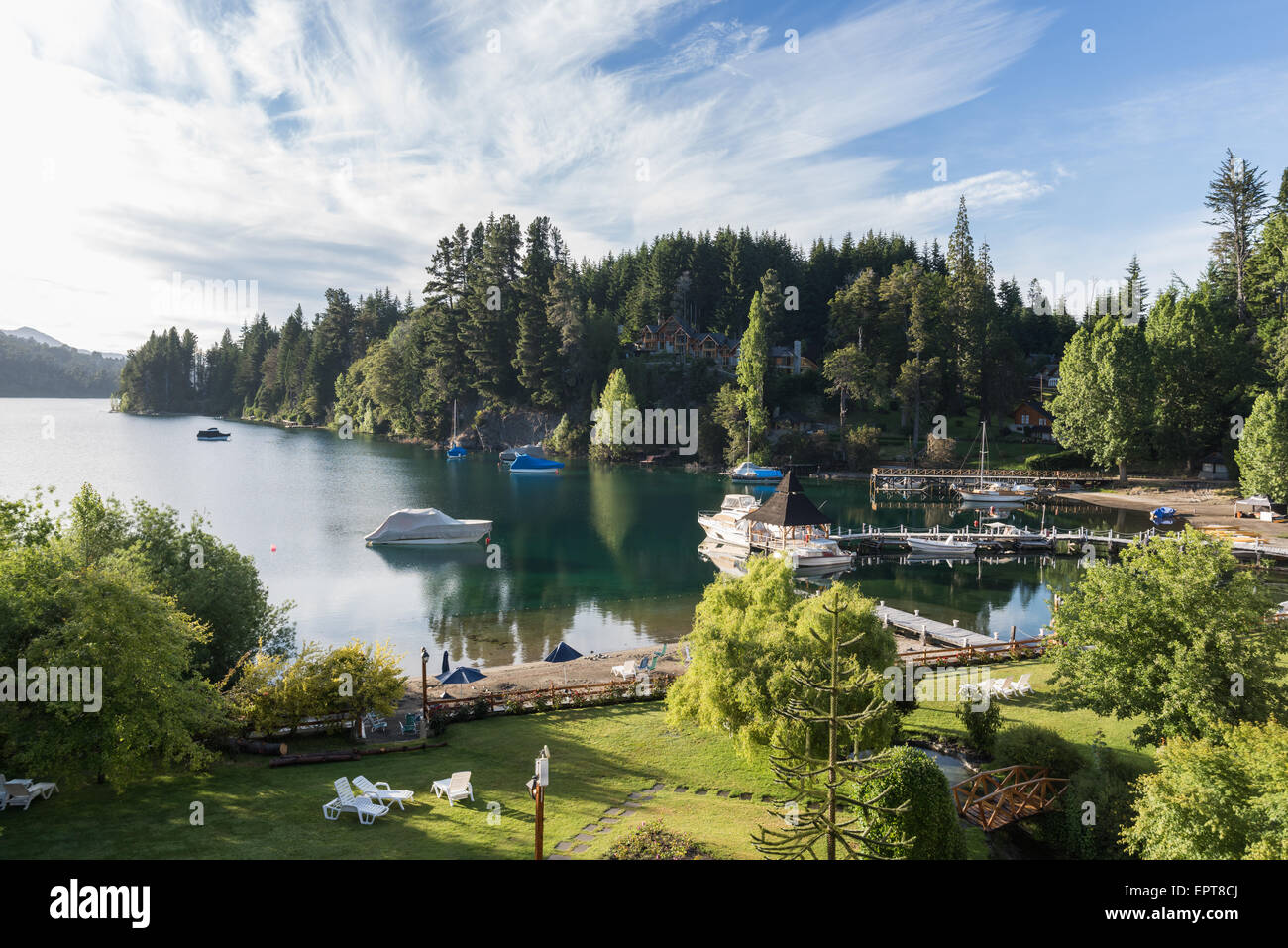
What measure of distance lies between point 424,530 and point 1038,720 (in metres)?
46.1

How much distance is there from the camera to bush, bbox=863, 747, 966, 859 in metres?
12.9

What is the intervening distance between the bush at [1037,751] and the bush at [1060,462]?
3064 inches

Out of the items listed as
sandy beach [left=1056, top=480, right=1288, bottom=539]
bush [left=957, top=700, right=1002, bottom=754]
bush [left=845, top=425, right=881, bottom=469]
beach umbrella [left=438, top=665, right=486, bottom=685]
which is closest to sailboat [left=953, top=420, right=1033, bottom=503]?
sandy beach [left=1056, top=480, right=1288, bottom=539]

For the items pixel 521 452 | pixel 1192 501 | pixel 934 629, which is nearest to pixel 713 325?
pixel 521 452

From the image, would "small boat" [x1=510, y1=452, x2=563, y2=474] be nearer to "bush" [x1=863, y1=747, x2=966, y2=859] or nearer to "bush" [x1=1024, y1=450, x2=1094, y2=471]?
"bush" [x1=1024, y1=450, x2=1094, y2=471]

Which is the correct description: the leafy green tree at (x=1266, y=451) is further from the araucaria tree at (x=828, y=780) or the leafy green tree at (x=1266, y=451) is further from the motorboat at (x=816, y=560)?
the araucaria tree at (x=828, y=780)

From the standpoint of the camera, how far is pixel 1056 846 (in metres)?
16.8

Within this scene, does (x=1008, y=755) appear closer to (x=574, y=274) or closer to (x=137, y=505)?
(x=137, y=505)

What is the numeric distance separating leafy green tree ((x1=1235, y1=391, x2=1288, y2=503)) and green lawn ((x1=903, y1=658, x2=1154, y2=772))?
49.8 m

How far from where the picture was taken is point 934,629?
3472 cm

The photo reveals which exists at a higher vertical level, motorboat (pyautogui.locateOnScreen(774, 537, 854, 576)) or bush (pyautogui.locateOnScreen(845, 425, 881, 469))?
bush (pyautogui.locateOnScreen(845, 425, 881, 469))

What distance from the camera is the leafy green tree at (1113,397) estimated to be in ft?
250

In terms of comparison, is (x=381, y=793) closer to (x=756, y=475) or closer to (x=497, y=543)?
(x=497, y=543)
